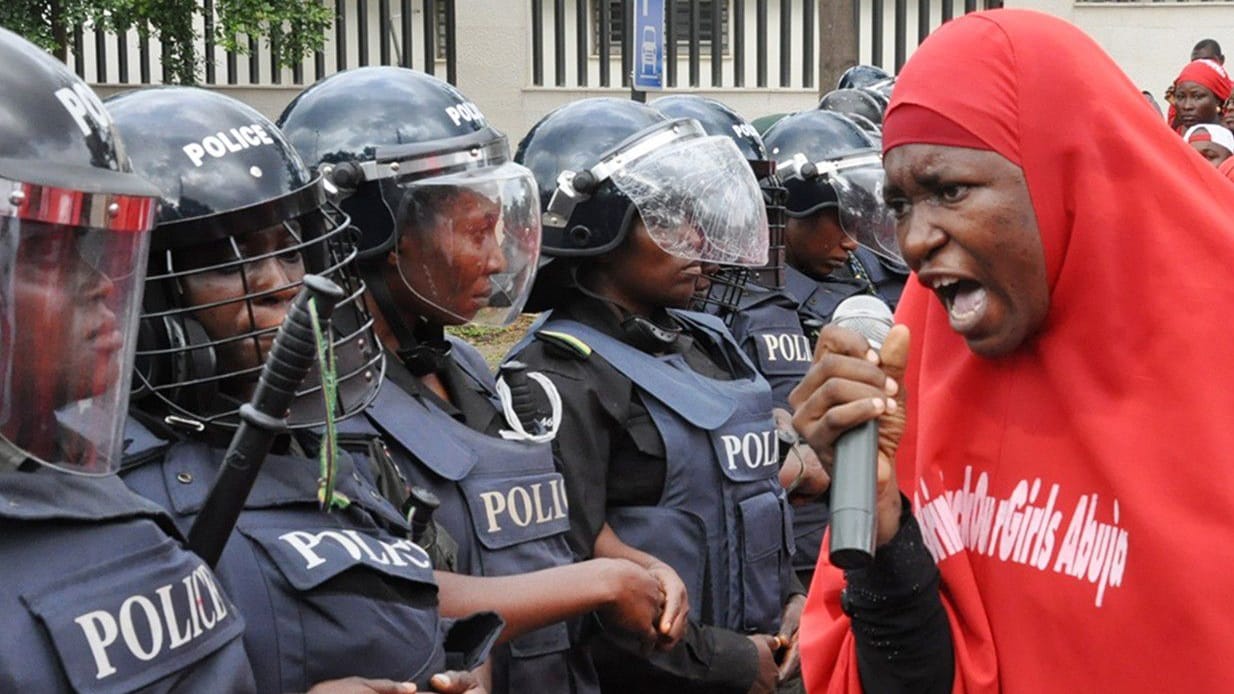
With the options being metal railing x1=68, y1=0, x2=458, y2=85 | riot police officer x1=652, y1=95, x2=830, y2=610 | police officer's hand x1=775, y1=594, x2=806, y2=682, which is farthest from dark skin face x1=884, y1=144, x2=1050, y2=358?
→ metal railing x1=68, y1=0, x2=458, y2=85

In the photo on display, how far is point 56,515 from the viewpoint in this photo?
210 cm

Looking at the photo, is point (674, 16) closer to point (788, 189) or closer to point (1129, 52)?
point (1129, 52)

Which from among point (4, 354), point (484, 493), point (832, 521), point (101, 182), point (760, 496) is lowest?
point (760, 496)

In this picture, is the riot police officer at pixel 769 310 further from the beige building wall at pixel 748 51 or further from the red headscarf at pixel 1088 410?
the beige building wall at pixel 748 51

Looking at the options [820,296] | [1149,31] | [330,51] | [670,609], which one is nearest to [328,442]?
[670,609]

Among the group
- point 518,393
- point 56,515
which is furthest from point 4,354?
point 518,393

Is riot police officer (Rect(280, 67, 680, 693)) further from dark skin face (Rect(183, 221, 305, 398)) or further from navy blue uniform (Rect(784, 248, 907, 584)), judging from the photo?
navy blue uniform (Rect(784, 248, 907, 584))

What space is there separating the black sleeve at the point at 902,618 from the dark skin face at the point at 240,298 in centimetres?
97

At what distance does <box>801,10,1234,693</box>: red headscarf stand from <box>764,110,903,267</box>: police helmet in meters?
3.31

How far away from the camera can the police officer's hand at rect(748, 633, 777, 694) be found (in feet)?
13.0

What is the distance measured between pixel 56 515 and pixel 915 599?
45.4 inches

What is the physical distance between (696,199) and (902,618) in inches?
79.3

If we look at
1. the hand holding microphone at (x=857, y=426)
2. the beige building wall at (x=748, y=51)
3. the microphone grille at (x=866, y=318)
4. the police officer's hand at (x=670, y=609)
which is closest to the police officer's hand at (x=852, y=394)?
the hand holding microphone at (x=857, y=426)

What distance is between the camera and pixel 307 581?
2.56m
